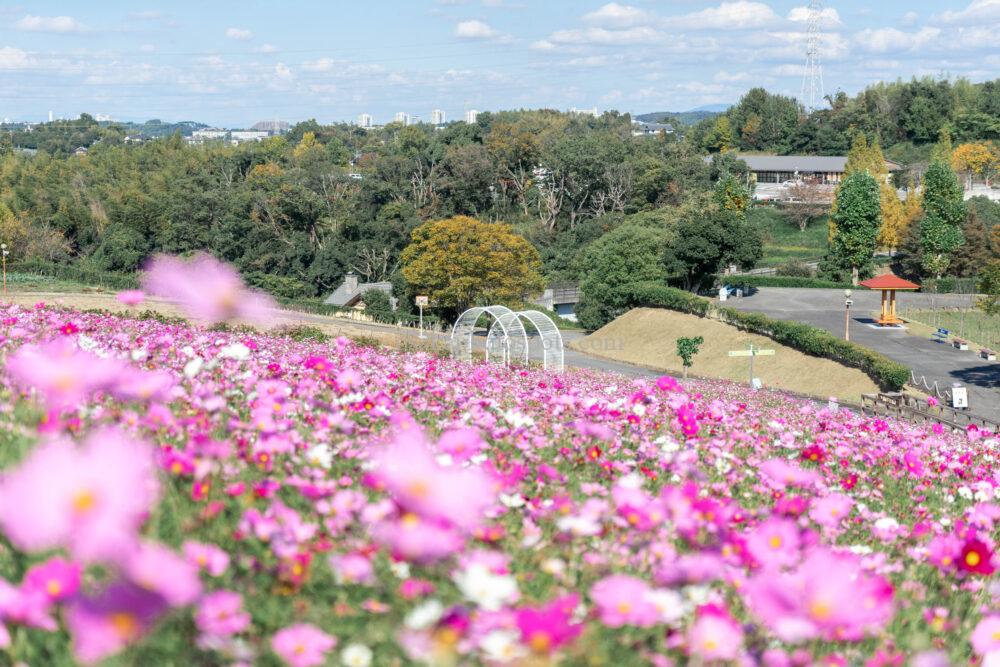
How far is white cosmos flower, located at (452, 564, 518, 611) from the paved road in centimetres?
2697

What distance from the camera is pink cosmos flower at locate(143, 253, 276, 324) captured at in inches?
113

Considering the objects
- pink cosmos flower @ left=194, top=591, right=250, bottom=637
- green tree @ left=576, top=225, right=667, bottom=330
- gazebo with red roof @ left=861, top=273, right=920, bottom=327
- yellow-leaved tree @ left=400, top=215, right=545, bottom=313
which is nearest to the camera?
pink cosmos flower @ left=194, top=591, right=250, bottom=637

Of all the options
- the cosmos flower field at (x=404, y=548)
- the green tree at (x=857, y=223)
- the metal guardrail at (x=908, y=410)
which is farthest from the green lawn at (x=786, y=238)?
the cosmos flower field at (x=404, y=548)

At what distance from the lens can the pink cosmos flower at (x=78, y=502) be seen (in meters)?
2.00

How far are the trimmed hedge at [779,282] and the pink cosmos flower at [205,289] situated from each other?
51159 millimetres

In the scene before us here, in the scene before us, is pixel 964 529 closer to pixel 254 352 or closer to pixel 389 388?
pixel 389 388

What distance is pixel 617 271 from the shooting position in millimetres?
51562

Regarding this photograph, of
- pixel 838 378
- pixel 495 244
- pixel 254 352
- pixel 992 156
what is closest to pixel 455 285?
pixel 495 244

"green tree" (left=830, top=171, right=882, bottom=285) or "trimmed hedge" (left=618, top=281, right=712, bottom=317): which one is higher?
"green tree" (left=830, top=171, right=882, bottom=285)

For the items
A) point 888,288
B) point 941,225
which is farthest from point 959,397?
point 941,225

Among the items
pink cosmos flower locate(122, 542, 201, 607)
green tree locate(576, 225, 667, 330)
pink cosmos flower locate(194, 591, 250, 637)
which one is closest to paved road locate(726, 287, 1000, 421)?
green tree locate(576, 225, 667, 330)

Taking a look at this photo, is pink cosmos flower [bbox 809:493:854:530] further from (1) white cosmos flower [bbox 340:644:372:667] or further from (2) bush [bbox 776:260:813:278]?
(2) bush [bbox 776:260:813:278]

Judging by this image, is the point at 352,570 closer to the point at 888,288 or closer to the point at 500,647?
the point at 500,647

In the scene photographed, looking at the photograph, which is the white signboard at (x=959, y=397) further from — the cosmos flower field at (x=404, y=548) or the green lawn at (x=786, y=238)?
the green lawn at (x=786, y=238)
